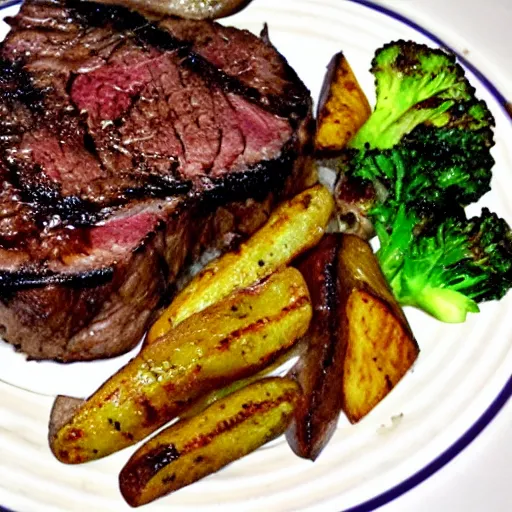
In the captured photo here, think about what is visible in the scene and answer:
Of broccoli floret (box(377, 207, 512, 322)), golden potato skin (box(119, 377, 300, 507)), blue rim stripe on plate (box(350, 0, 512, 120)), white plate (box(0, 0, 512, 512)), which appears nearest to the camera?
golden potato skin (box(119, 377, 300, 507))

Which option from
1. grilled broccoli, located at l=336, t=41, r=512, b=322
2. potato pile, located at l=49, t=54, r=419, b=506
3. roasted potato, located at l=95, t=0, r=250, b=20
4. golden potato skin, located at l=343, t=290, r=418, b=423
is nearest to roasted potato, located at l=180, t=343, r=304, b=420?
potato pile, located at l=49, t=54, r=419, b=506

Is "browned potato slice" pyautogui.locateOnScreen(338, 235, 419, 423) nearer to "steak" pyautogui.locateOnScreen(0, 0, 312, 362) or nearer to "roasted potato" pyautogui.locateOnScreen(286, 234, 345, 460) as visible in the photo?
"roasted potato" pyautogui.locateOnScreen(286, 234, 345, 460)

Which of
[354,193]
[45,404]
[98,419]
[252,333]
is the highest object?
[354,193]

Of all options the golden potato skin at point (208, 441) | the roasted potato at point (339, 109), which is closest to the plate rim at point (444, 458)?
the golden potato skin at point (208, 441)

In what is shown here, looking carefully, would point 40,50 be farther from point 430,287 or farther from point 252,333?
point 430,287

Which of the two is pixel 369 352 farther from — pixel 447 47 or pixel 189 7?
pixel 189 7

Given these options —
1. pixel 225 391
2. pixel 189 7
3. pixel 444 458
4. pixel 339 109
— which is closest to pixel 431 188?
pixel 339 109

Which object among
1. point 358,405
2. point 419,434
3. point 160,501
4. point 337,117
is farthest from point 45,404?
point 337,117
